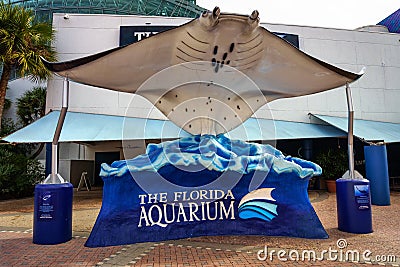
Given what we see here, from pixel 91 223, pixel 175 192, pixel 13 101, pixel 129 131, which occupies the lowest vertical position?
pixel 91 223

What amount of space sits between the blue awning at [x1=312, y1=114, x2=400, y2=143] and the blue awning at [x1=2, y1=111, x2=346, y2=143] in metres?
0.35

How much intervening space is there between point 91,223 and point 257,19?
19.0 ft

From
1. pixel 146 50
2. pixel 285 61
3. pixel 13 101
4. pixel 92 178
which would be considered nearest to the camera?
pixel 146 50

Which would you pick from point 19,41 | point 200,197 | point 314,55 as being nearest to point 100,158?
point 19,41

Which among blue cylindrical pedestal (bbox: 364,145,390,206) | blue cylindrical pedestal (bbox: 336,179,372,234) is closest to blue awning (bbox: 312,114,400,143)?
blue cylindrical pedestal (bbox: 364,145,390,206)

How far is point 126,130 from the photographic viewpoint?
11.4 meters

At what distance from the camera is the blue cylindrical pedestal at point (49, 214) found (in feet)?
17.3

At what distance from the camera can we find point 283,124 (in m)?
13.4

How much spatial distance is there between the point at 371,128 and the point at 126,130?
32.7 ft

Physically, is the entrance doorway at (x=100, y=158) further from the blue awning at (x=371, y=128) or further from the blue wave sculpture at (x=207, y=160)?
the blue wave sculpture at (x=207, y=160)

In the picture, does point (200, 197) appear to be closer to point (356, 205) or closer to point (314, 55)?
point (356, 205)

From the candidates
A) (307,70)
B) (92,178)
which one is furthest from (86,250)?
(92,178)

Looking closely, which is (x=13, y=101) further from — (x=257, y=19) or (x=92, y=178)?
(x=257, y=19)

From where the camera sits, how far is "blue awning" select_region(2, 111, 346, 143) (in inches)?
409
